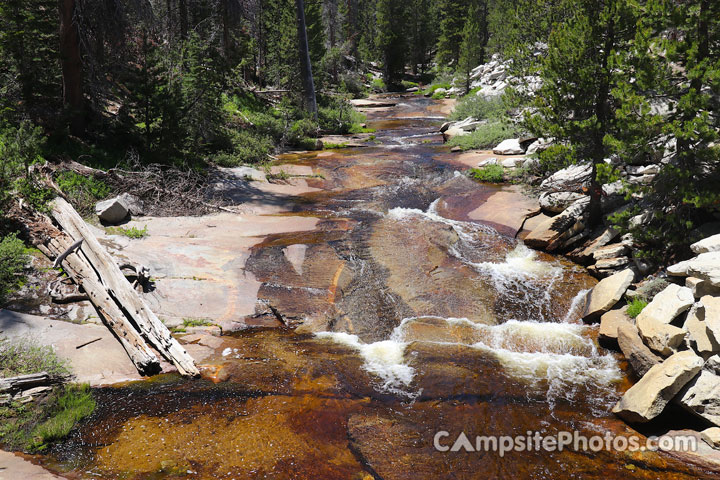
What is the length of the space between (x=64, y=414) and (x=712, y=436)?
7.35 meters

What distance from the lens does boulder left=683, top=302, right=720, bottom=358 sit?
221 inches

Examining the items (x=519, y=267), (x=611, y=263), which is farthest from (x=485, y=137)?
(x=611, y=263)

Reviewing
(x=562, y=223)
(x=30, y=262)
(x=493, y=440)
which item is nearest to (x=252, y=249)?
(x=30, y=262)

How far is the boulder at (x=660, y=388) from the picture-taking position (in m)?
5.38

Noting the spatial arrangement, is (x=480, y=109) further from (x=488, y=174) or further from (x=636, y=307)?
(x=636, y=307)

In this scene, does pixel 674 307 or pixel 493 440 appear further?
pixel 674 307

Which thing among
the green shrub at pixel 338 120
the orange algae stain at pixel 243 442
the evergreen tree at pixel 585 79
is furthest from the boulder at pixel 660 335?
the green shrub at pixel 338 120

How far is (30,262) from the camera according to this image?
7.63 metres

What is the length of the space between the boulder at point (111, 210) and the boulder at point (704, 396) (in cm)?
1087

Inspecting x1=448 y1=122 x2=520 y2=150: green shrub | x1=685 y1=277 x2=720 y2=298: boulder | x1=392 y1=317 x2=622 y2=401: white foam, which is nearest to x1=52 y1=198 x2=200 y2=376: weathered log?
x1=392 y1=317 x2=622 y2=401: white foam

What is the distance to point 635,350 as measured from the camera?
6469 millimetres

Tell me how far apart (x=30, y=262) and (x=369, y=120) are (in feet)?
96.3

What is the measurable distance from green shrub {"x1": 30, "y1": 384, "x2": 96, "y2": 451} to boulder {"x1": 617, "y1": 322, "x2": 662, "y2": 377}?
7.23 m

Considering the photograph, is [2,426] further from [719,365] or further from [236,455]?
[719,365]
